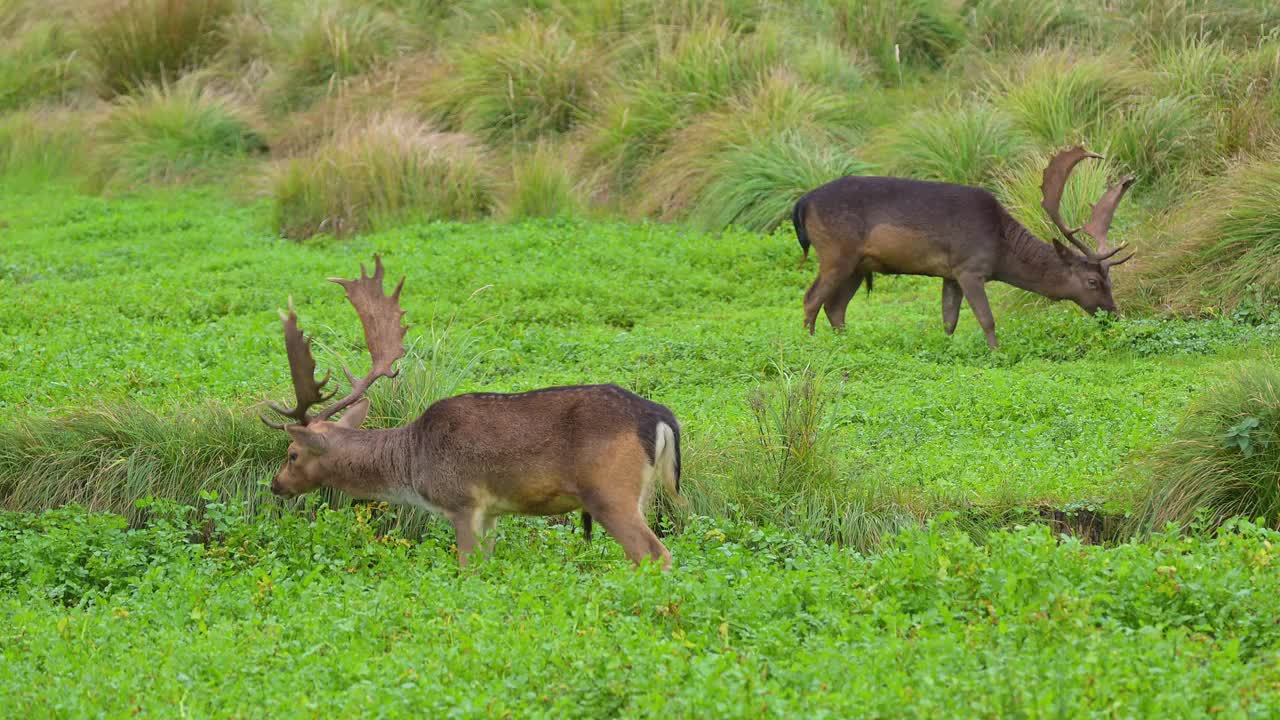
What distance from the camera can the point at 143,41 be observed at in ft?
72.4

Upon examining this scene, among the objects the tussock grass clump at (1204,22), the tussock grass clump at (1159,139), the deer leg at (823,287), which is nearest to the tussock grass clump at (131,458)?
the deer leg at (823,287)

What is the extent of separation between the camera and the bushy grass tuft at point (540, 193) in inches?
658

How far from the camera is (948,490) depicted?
8.52 metres

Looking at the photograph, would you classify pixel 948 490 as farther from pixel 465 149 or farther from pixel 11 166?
pixel 11 166

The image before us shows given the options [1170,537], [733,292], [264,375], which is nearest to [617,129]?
[733,292]

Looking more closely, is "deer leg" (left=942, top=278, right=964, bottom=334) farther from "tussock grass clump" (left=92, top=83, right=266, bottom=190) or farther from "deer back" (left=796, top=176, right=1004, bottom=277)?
"tussock grass clump" (left=92, top=83, right=266, bottom=190)

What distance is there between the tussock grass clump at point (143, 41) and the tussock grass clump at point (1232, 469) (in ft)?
55.7

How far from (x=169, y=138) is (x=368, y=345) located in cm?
1276

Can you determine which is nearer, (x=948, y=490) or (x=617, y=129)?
(x=948, y=490)

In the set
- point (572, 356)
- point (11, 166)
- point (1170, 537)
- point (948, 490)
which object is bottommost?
point (11, 166)

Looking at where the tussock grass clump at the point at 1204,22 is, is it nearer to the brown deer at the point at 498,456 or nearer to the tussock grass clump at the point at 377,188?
the tussock grass clump at the point at 377,188

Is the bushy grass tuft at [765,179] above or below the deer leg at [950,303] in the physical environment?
below

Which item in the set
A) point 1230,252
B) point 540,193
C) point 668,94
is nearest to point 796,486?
point 1230,252

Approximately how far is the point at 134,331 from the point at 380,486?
531 centimetres
